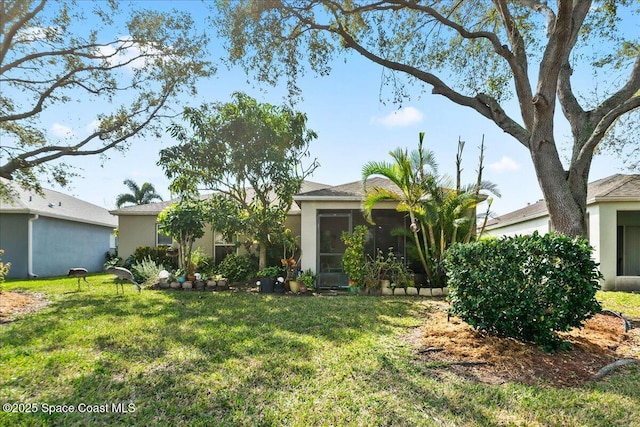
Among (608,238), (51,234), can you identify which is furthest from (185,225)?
(608,238)

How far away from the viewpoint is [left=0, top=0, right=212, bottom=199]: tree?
11.0 m

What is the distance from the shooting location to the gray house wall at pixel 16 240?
1546cm

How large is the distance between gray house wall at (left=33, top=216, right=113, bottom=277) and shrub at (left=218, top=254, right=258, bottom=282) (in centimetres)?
950

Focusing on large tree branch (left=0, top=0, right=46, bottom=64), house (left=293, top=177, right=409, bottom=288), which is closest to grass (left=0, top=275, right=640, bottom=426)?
house (left=293, top=177, right=409, bottom=288)

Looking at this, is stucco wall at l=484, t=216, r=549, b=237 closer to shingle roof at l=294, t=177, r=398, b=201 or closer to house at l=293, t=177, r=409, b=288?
house at l=293, t=177, r=409, b=288

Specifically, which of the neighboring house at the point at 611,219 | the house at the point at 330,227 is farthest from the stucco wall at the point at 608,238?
the house at the point at 330,227

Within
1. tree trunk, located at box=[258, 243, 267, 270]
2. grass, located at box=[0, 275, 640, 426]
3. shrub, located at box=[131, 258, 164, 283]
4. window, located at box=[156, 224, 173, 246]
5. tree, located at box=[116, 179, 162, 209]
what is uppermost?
tree, located at box=[116, 179, 162, 209]

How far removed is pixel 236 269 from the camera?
41.2 ft

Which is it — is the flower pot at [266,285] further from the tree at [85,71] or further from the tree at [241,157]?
the tree at [85,71]

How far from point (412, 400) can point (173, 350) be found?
334 centimetres

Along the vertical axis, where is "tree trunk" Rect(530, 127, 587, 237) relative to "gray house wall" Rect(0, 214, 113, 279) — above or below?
above

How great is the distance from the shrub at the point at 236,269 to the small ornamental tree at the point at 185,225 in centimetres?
108

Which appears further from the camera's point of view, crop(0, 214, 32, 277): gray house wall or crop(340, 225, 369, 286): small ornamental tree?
crop(0, 214, 32, 277): gray house wall

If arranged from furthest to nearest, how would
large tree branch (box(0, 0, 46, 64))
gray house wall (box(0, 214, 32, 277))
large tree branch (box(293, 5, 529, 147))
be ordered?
gray house wall (box(0, 214, 32, 277))
large tree branch (box(0, 0, 46, 64))
large tree branch (box(293, 5, 529, 147))
